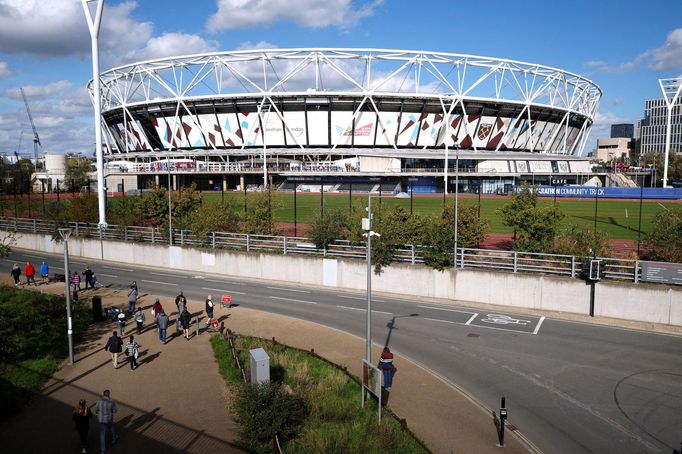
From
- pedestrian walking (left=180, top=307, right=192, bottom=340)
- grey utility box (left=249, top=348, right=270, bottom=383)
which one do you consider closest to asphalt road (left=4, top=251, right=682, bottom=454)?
grey utility box (left=249, top=348, right=270, bottom=383)

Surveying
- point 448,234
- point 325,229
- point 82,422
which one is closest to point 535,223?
point 448,234

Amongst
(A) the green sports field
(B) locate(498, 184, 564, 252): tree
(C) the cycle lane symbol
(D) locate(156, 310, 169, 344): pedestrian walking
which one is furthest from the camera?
(A) the green sports field

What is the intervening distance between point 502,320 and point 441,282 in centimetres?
418

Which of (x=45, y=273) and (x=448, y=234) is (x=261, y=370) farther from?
(x=45, y=273)

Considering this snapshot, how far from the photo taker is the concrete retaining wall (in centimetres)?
2117

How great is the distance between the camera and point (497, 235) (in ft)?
124

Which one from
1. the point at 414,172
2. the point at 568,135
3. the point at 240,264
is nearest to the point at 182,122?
the point at 414,172

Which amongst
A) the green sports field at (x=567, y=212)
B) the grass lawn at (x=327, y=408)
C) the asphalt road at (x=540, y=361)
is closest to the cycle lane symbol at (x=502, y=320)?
the asphalt road at (x=540, y=361)

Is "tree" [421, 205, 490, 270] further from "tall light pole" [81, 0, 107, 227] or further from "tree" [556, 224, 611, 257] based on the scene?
"tall light pole" [81, 0, 107, 227]

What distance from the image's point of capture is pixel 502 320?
2217 cm

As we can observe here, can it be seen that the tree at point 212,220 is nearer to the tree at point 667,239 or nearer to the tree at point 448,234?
the tree at point 448,234

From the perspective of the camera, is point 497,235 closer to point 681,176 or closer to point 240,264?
point 240,264

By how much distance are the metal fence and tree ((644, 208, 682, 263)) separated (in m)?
1.93

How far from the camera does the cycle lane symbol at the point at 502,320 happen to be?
2172 centimetres
